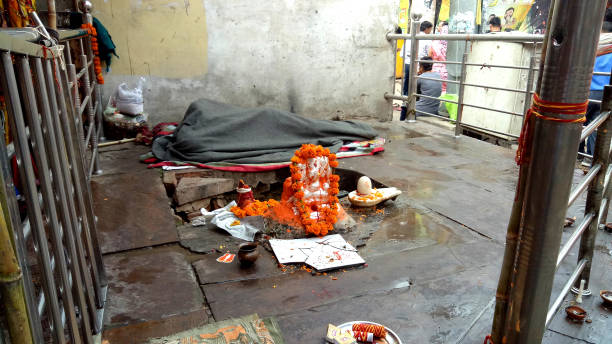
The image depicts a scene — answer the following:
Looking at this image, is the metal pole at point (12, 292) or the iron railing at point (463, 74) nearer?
the metal pole at point (12, 292)

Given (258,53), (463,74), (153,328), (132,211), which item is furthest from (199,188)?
(463,74)

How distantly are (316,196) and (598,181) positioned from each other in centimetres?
170

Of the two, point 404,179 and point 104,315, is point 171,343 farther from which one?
point 404,179

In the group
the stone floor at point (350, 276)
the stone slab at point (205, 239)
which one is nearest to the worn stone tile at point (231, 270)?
the stone floor at point (350, 276)

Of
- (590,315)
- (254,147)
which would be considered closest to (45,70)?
(590,315)

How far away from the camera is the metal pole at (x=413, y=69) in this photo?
6.24 metres

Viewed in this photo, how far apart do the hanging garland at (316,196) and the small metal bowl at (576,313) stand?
1456 mm

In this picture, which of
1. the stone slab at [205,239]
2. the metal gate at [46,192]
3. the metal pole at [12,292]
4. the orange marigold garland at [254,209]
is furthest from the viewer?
the orange marigold garland at [254,209]

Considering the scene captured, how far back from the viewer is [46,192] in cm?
136

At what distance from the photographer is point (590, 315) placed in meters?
2.04

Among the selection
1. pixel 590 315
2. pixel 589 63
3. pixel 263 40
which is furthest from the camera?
pixel 263 40

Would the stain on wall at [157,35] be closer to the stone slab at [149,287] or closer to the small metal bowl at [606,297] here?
the stone slab at [149,287]

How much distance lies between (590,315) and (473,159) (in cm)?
298

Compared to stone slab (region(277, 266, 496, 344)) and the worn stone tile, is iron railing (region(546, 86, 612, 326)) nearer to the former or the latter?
stone slab (region(277, 266, 496, 344))
